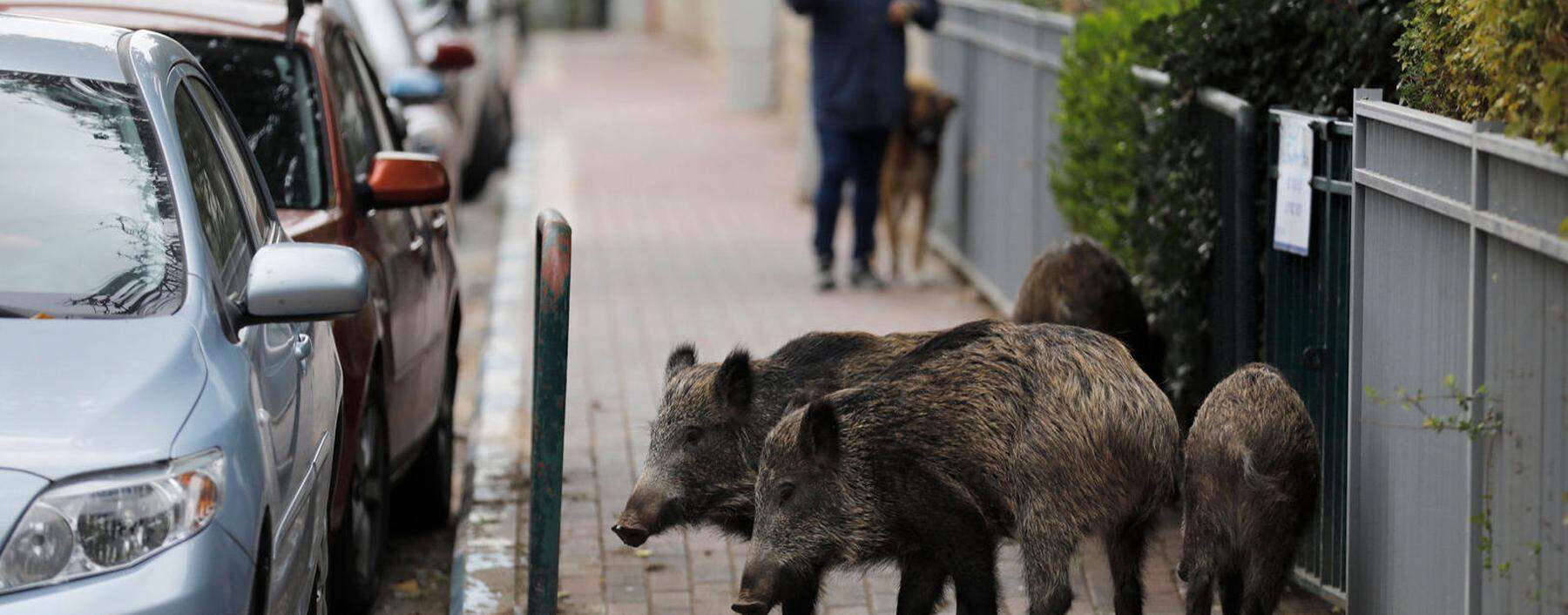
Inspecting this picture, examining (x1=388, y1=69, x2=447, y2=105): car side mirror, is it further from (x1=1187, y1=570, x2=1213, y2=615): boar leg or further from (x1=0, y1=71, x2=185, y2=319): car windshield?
(x1=1187, y1=570, x2=1213, y2=615): boar leg

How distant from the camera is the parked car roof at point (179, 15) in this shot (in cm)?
667

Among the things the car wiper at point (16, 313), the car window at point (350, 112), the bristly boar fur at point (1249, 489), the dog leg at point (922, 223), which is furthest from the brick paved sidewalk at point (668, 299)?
the car wiper at point (16, 313)

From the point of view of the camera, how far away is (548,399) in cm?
538

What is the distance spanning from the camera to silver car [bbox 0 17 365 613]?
Answer: 3.76 meters

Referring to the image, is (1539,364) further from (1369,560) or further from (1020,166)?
(1020,166)

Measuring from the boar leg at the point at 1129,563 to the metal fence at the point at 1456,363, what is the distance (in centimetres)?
55

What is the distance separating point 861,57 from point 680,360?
6.84 metres

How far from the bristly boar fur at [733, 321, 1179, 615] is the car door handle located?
112 cm

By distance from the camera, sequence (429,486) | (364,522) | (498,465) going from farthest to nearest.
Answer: (498,465) → (429,486) → (364,522)

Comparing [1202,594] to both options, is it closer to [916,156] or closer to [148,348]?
[148,348]

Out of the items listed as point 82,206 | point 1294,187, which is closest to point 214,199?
point 82,206

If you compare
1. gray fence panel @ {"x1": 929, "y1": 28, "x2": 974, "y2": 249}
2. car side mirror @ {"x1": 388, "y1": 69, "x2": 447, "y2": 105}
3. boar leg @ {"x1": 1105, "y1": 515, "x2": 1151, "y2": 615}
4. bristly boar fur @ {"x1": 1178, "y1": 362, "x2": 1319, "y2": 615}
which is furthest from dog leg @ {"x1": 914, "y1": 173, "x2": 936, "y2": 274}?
bristly boar fur @ {"x1": 1178, "y1": 362, "x2": 1319, "y2": 615}

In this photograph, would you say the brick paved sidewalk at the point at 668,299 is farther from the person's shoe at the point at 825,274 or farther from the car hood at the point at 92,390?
the car hood at the point at 92,390

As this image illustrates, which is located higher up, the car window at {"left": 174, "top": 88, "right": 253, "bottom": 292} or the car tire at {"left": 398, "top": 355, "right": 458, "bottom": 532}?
the car window at {"left": 174, "top": 88, "right": 253, "bottom": 292}
